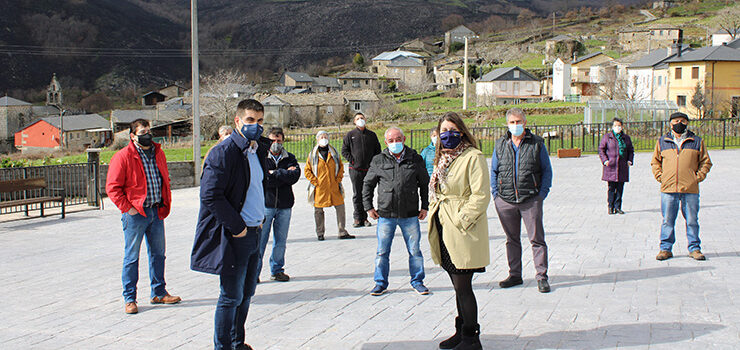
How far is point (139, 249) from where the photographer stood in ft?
21.4

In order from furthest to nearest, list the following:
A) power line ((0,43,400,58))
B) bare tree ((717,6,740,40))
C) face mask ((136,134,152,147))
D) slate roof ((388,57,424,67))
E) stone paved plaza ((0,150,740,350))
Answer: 1. power line ((0,43,400,58))
2. slate roof ((388,57,424,67))
3. bare tree ((717,6,740,40))
4. face mask ((136,134,152,147))
5. stone paved plaza ((0,150,740,350))

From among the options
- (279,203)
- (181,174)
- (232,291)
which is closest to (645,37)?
(181,174)

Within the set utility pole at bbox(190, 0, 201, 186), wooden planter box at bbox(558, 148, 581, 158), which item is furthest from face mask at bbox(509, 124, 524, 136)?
wooden planter box at bbox(558, 148, 581, 158)

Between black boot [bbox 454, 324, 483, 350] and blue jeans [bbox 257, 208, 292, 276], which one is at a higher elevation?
blue jeans [bbox 257, 208, 292, 276]

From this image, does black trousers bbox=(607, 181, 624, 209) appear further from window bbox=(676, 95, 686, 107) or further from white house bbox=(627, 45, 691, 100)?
window bbox=(676, 95, 686, 107)

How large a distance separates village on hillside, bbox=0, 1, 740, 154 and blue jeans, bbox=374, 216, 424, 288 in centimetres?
3138

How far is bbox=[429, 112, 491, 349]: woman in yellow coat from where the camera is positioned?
5000 mm

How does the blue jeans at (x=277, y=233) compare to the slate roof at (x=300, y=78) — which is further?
the slate roof at (x=300, y=78)

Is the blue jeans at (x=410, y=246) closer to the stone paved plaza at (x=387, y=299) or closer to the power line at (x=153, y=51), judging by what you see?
the stone paved plaza at (x=387, y=299)

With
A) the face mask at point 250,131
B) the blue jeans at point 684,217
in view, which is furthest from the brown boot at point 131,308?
the blue jeans at point 684,217

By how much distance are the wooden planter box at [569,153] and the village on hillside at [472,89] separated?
9158 millimetres

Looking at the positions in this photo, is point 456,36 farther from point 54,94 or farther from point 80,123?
point 80,123

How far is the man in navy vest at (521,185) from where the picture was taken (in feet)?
22.7

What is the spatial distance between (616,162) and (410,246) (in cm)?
751
